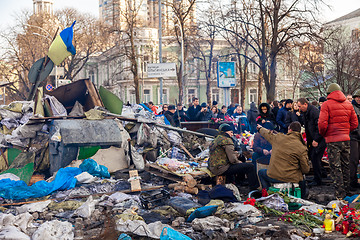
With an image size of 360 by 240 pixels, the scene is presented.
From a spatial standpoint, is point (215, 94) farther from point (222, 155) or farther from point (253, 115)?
point (222, 155)

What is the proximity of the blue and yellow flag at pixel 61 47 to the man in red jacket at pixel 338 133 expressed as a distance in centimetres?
831

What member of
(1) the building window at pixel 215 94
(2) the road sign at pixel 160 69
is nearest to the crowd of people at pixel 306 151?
(2) the road sign at pixel 160 69

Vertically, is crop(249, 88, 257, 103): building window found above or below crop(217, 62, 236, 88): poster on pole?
below

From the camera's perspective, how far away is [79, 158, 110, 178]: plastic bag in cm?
1004

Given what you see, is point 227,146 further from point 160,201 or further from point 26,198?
point 26,198

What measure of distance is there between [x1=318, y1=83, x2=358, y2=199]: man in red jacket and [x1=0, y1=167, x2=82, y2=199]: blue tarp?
5.36 meters

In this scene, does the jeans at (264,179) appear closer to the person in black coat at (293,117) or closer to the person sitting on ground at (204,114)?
the person in black coat at (293,117)

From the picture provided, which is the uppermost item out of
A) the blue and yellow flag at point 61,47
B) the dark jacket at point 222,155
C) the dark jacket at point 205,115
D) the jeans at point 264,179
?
the blue and yellow flag at point 61,47

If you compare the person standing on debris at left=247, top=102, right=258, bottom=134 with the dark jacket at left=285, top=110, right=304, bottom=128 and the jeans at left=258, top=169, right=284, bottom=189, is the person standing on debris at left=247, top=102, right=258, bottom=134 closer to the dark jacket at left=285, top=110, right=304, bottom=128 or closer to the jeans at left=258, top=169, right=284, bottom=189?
the dark jacket at left=285, top=110, right=304, bottom=128

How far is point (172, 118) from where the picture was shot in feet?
50.9

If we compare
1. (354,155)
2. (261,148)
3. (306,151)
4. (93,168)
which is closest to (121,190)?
(93,168)

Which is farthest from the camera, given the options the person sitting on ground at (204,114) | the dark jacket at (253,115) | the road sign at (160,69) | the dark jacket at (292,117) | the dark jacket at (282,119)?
the road sign at (160,69)

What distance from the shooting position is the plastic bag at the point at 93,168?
32.9 feet

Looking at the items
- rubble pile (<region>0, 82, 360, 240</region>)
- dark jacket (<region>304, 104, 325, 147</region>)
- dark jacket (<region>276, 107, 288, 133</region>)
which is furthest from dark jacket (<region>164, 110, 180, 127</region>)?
dark jacket (<region>304, 104, 325, 147</region>)
